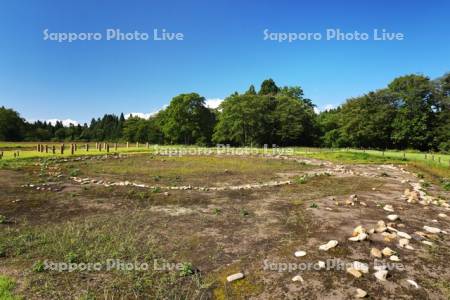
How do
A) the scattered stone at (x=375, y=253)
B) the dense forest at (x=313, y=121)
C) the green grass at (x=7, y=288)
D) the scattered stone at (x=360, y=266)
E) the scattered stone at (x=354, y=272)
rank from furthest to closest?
1. the dense forest at (x=313, y=121)
2. the scattered stone at (x=375, y=253)
3. the scattered stone at (x=360, y=266)
4. the scattered stone at (x=354, y=272)
5. the green grass at (x=7, y=288)

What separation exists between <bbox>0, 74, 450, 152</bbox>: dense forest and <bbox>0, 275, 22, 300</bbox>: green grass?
57120 millimetres

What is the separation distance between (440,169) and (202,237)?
2408cm

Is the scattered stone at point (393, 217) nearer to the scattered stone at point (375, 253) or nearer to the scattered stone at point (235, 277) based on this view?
the scattered stone at point (375, 253)

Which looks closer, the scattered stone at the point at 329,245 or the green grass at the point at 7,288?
the green grass at the point at 7,288

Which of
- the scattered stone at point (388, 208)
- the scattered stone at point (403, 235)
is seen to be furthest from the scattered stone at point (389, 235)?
the scattered stone at point (388, 208)

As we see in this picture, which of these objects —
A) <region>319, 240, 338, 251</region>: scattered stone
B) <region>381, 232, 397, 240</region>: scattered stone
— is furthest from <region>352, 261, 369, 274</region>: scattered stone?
<region>381, 232, 397, 240</region>: scattered stone

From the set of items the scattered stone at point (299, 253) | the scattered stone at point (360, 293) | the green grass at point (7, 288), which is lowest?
the green grass at point (7, 288)

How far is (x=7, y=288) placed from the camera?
528cm

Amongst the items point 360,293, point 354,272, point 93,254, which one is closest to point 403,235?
point 354,272

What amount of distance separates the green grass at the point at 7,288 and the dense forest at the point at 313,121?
57120 mm

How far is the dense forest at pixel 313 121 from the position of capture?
50094 mm

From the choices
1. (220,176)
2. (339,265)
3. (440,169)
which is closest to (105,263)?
(339,265)

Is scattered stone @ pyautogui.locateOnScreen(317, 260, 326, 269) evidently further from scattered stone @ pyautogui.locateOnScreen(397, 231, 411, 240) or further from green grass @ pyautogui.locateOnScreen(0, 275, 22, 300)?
green grass @ pyautogui.locateOnScreen(0, 275, 22, 300)

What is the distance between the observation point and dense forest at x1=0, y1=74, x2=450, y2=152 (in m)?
50.1
